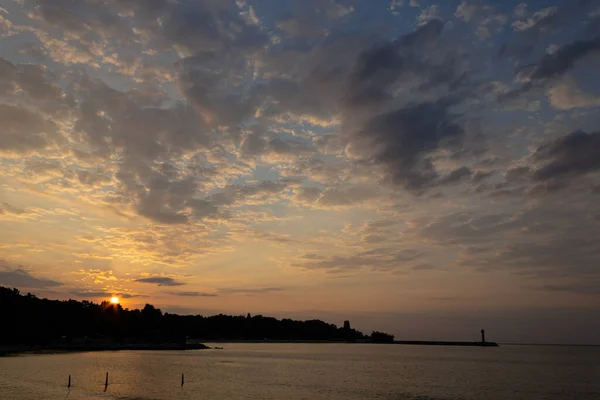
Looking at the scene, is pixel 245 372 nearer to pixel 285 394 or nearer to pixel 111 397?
pixel 285 394

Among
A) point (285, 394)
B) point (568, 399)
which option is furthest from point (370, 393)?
point (568, 399)

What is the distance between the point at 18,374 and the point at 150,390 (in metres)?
35.5

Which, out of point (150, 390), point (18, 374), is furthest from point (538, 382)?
point (18, 374)

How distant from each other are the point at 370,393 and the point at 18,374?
7624 centimetres

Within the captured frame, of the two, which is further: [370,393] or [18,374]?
[18,374]

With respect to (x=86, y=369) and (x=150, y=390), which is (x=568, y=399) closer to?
(x=150, y=390)

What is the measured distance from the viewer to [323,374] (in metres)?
137

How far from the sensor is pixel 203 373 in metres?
129

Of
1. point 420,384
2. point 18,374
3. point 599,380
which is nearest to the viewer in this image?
point 18,374

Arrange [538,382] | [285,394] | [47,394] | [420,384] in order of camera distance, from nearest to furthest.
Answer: [47,394] < [285,394] < [420,384] < [538,382]

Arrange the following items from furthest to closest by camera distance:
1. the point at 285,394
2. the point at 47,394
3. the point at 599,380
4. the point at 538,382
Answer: the point at 599,380, the point at 538,382, the point at 285,394, the point at 47,394

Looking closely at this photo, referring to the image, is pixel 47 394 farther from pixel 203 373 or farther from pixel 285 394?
pixel 203 373

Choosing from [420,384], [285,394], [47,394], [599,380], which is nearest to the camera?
[47,394]

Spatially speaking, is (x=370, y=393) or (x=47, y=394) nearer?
(x=47, y=394)
